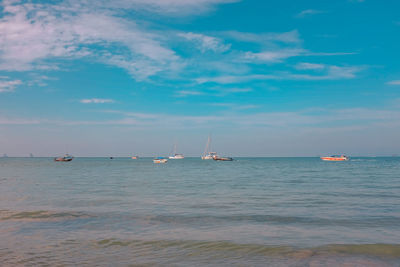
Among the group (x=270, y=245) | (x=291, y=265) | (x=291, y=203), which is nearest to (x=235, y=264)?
(x=291, y=265)

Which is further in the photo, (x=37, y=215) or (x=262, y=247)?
(x=37, y=215)

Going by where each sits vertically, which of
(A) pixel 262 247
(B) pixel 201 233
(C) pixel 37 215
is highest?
(A) pixel 262 247

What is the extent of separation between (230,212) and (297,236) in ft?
21.1

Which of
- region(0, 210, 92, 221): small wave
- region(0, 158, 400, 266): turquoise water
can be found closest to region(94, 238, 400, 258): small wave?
region(0, 158, 400, 266): turquoise water

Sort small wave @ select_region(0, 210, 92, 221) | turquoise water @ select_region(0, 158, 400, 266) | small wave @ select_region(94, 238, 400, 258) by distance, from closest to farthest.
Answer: turquoise water @ select_region(0, 158, 400, 266) < small wave @ select_region(94, 238, 400, 258) < small wave @ select_region(0, 210, 92, 221)

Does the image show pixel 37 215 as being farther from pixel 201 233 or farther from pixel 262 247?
pixel 262 247

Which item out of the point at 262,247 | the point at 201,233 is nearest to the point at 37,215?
the point at 201,233

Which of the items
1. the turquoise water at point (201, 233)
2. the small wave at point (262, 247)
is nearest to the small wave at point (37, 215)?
the turquoise water at point (201, 233)

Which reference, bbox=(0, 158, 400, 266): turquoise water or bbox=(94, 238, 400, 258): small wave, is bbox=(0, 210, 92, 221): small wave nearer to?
bbox=(0, 158, 400, 266): turquoise water

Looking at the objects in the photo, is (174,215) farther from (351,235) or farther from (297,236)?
(351,235)

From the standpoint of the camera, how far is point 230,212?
2009 centimetres

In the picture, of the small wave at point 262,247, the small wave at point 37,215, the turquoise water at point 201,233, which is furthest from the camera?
the small wave at point 37,215

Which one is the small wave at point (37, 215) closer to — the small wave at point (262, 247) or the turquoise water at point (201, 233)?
the turquoise water at point (201, 233)

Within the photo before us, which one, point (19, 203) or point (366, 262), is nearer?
point (366, 262)
